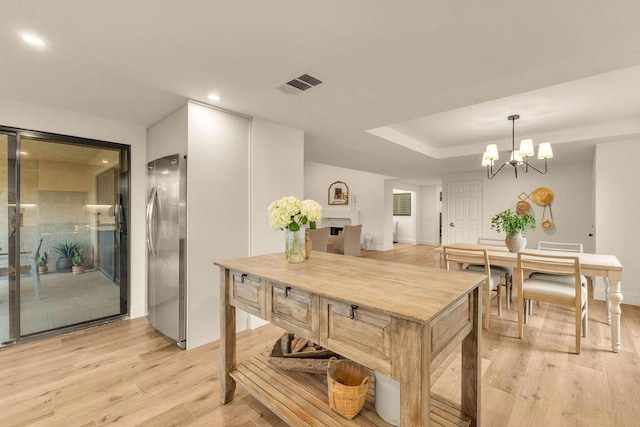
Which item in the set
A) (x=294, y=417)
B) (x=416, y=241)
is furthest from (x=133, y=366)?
(x=416, y=241)

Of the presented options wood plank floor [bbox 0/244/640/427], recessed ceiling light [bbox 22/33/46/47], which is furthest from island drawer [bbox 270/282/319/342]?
recessed ceiling light [bbox 22/33/46/47]

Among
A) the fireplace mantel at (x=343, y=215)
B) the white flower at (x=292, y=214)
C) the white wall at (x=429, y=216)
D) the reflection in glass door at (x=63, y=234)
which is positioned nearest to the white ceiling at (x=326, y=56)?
the reflection in glass door at (x=63, y=234)

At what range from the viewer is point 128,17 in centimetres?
148

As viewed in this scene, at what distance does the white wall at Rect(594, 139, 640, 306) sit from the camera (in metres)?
3.86

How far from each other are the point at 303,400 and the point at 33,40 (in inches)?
103

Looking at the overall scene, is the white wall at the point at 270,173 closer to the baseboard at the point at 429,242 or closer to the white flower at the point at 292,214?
the white flower at the point at 292,214

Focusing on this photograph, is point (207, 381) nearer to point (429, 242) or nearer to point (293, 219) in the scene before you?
point (293, 219)

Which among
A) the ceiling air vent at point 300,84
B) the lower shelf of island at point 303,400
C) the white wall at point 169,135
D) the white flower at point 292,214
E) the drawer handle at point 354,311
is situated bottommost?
the lower shelf of island at point 303,400

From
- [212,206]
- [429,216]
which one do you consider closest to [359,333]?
[212,206]

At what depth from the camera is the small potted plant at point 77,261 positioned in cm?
303

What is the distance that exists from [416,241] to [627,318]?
23.6 ft

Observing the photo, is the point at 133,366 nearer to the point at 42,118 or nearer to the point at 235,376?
the point at 235,376

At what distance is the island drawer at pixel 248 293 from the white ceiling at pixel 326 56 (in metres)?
1.42

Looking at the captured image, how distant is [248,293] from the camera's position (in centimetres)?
167
